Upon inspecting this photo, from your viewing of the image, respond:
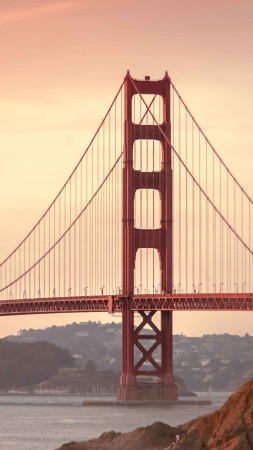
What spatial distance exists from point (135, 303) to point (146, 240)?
3.02 metres

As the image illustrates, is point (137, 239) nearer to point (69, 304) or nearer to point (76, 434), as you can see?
point (69, 304)

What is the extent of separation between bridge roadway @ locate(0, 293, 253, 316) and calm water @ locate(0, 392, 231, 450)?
473cm

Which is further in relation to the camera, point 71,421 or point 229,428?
point 71,421

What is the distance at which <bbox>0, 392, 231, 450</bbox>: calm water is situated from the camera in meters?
68.8

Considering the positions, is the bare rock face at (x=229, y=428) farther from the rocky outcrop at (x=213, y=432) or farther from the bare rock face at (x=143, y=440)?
the bare rock face at (x=143, y=440)

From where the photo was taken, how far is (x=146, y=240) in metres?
98.8

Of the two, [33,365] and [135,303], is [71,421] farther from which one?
[33,365]

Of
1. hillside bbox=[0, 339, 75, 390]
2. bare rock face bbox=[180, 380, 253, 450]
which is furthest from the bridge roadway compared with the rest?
hillside bbox=[0, 339, 75, 390]

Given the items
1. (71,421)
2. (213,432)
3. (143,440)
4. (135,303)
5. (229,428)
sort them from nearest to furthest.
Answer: (229,428) < (213,432) < (143,440) < (71,421) < (135,303)

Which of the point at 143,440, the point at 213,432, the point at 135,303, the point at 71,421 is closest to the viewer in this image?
the point at 213,432

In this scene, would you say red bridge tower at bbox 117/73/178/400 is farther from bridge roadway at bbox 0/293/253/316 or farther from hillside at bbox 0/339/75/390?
hillside at bbox 0/339/75/390

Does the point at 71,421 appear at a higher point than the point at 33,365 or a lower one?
lower

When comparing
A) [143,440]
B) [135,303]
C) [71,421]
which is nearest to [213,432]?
[143,440]

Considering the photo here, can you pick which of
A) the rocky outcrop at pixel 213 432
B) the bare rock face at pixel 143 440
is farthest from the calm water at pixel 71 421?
the rocky outcrop at pixel 213 432
